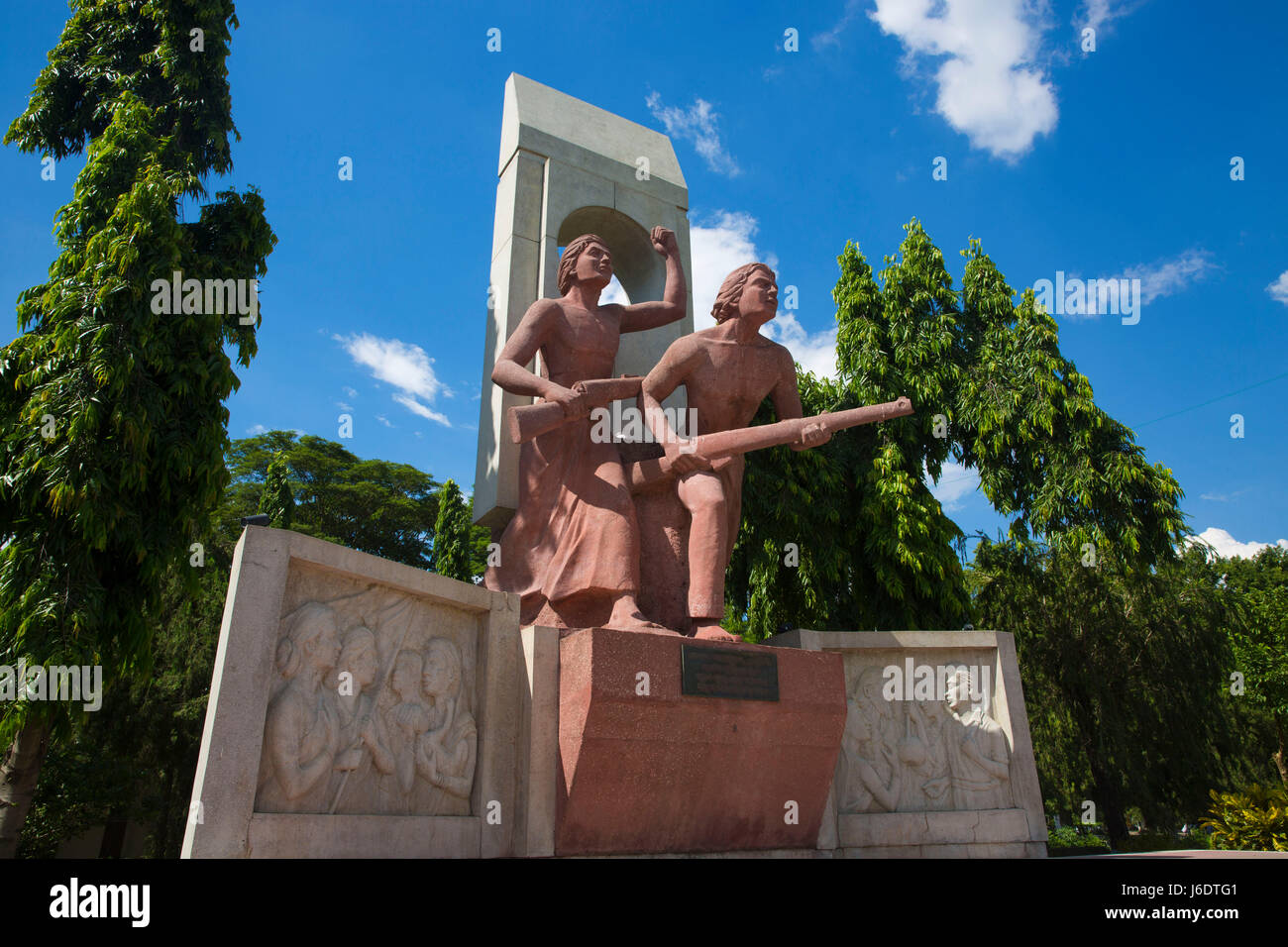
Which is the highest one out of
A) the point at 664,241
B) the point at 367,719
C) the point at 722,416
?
the point at 664,241

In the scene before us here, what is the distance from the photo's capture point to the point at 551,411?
6613 millimetres

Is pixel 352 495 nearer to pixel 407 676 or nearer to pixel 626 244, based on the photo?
pixel 626 244

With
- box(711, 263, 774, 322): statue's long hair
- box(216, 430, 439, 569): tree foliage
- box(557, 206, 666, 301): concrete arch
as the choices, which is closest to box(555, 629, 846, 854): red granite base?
box(711, 263, 774, 322): statue's long hair

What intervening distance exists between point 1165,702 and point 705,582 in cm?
1626

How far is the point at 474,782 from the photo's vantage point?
5.75m

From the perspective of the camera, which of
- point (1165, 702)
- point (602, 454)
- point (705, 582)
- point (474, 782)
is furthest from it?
point (1165, 702)

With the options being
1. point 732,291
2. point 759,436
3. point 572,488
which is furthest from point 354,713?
point 732,291

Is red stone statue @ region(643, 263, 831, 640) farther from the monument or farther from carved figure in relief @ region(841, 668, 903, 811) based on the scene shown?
carved figure in relief @ region(841, 668, 903, 811)

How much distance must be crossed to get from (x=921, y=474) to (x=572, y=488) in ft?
39.3

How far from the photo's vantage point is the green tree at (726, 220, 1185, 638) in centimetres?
1598

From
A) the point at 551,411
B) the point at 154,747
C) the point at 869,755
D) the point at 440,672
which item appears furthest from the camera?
the point at 154,747

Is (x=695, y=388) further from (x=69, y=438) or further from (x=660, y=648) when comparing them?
(x=69, y=438)

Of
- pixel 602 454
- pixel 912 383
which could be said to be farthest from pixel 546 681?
pixel 912 383
